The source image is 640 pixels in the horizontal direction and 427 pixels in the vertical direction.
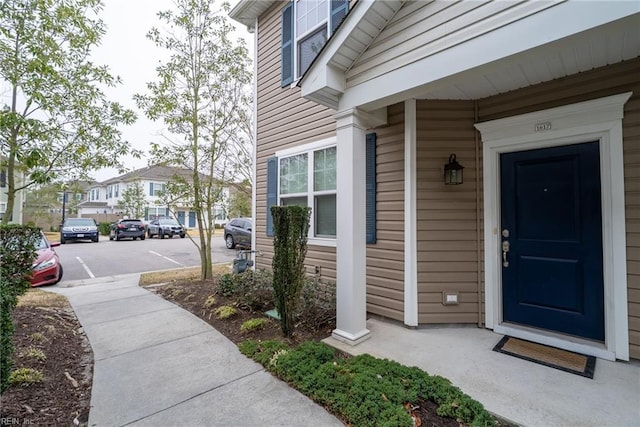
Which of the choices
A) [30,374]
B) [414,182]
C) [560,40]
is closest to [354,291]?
[414,182]

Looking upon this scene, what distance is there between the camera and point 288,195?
17.0 feet

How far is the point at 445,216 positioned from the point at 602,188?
4.75 ft

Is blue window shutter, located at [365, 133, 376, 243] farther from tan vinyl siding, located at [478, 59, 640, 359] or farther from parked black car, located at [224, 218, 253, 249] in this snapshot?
parked black car, located at [224, 218, 253, 249]

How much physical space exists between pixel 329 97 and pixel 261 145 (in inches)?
119

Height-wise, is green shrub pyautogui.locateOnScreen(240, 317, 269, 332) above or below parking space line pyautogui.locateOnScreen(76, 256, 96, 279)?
above

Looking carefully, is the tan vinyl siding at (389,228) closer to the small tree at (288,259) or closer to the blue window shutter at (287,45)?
the small tree at (288,259)

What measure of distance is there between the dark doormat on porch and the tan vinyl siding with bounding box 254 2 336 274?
2.42 meters

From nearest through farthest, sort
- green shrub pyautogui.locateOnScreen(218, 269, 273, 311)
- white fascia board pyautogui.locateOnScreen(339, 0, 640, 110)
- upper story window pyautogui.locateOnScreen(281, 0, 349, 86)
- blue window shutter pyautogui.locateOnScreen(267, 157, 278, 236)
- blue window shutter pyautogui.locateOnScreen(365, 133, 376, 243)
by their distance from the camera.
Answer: white fascia board pyautogui.locateOnScreen(339, 0, 640, 110)
blue window shutter pyautogui.locateOnScreen(365, 133, 376, 243)
green shrub pyautogui.locateOnScreen(218, 269, 273, 311)
upper story window pyautogui.locateOnScreen(281, 0, 349, 86)
blue window shutter pyautogui.locateOnScreen(267, 157, 278, 236)

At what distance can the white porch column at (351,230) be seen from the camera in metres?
3.11

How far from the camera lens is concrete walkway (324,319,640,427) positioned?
2.01 meters

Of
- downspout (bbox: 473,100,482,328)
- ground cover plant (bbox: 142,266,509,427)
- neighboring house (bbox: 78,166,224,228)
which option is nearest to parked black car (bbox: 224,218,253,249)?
ground cover plant (bbox: 142,266,509,427)

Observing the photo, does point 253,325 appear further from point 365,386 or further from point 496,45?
point 496,45

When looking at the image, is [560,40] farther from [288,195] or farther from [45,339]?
[45,339]

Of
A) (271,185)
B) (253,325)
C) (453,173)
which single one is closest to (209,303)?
(253,325)
